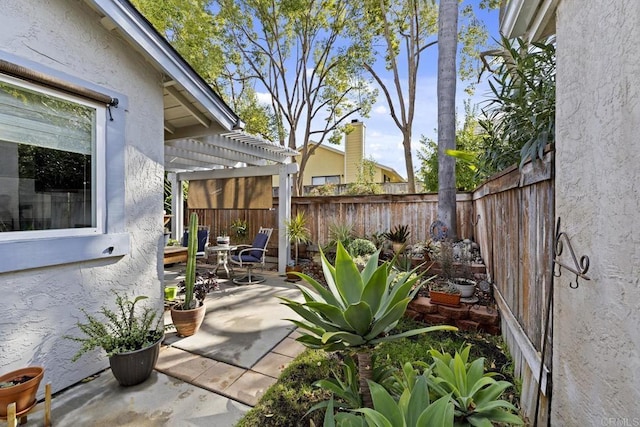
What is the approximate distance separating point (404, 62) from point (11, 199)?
998cm

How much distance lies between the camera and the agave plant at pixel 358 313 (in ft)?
4.71

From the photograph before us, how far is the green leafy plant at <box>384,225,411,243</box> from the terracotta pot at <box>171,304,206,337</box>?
13.0 feet

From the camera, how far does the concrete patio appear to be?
82.0 inches

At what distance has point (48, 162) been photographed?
2.39 metres

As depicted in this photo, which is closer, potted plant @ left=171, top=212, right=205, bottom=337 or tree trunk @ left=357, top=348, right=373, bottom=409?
tree trunk @ left=357, top=348, right=373, bottom=409

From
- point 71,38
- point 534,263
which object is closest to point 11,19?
point 71,38

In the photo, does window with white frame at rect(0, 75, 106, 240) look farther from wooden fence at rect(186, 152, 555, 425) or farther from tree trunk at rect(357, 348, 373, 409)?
wooden fence at rect(186, 152, 555, 425)

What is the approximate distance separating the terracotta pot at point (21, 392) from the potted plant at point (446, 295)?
3.87m

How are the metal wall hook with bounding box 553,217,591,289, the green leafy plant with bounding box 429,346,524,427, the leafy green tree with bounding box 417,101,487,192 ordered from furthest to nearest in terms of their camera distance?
the leafy green tree with bounding box 417,101,487,192, the green leafy plant with bounding box 429,346,524,427, the metal wall hook with bounding box 553,217,591,289

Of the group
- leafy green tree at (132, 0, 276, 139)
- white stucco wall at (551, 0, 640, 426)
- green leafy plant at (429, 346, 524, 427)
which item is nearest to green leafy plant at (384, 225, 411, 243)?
green leafy plant at (429, 346, 524, 427)

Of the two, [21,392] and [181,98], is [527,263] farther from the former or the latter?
[181,98]

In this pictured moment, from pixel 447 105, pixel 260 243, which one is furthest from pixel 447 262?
pixel 260 243

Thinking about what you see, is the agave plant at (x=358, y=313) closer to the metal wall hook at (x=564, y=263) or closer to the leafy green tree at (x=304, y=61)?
the metal wall hook at (x=564, y=263)

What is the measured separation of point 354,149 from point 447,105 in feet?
33.7
